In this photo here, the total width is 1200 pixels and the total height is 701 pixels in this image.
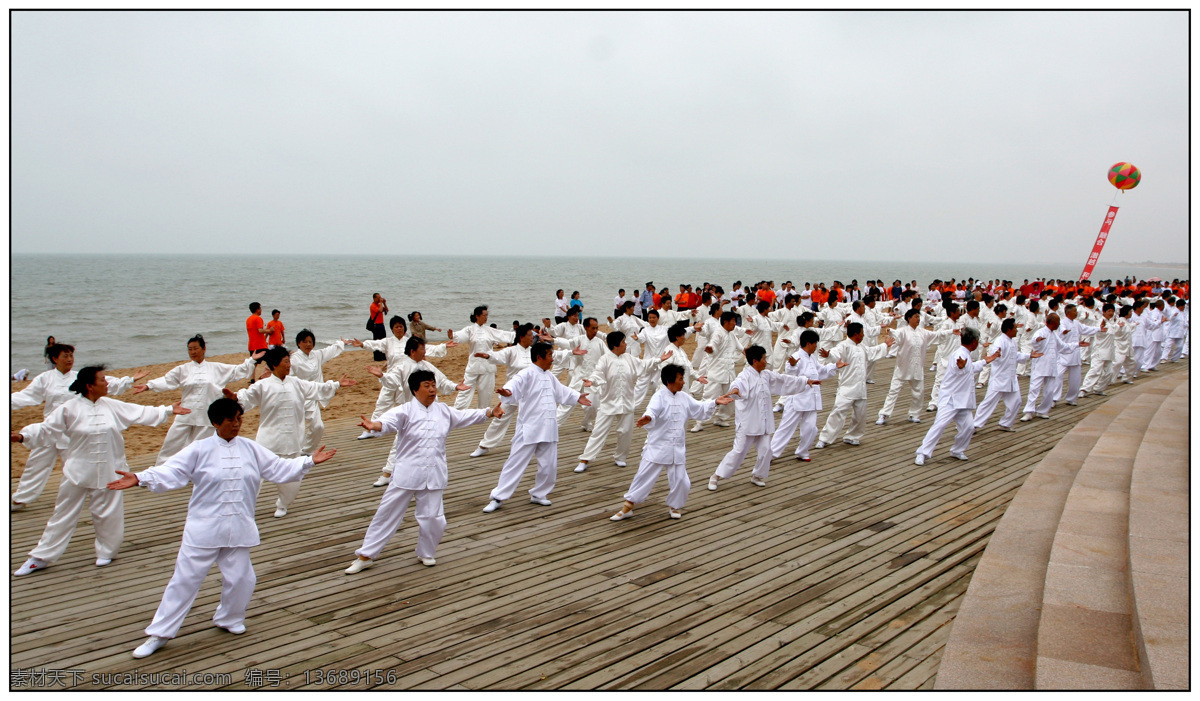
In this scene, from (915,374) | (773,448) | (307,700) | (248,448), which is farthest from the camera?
(915,374)

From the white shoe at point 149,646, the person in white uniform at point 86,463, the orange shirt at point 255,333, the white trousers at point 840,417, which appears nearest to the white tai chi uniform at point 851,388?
the white trousers at point 840,417

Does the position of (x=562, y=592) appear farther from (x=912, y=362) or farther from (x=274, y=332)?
(x=274, y=332)

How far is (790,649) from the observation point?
4.96m

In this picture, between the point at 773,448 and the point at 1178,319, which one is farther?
the point at 1178,319

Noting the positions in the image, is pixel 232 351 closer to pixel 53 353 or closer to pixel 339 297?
pixel 53 353

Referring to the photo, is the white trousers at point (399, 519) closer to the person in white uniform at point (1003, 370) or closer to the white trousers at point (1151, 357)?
the person in white uniform at point (1003, 370)

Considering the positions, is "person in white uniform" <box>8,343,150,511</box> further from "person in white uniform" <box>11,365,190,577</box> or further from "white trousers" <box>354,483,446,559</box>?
"white trousers" <box>354,483,446,559</box>

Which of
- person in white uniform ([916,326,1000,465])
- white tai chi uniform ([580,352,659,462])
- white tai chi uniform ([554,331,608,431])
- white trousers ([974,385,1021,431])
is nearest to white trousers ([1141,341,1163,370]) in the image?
white trousers ([974,385,1021,431])

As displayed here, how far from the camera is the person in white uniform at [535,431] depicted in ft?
25.8

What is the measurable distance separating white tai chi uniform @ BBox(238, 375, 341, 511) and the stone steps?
5804 mm

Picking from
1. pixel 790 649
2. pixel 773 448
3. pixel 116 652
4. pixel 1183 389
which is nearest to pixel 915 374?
pixel 773 448

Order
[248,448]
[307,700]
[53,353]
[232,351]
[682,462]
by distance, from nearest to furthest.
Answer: [307,700] → [248,448] → [682,462] → [53,353] → [232,351]

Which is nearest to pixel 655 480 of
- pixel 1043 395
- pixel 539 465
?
pixel 539 465

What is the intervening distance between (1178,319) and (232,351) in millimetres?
29911
